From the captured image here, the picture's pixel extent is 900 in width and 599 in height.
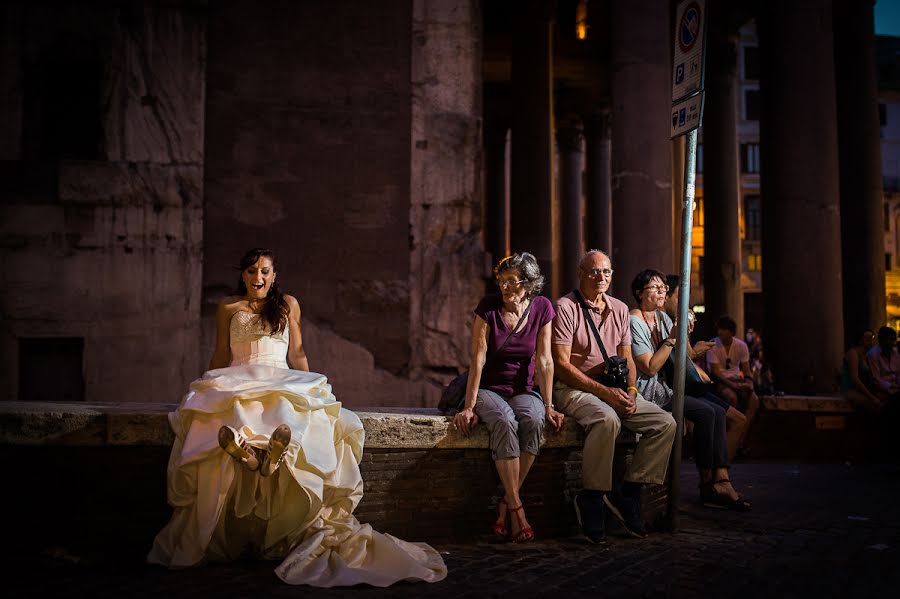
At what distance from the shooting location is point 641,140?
9.94 meters

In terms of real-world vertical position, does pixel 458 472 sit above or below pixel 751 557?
above

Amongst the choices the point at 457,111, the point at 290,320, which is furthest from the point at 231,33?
the point at 290,320

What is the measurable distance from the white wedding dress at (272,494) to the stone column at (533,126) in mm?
14026

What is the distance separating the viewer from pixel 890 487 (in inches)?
286

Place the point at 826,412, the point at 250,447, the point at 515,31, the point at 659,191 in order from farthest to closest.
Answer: the point at 515,31
the point at 659,191
the point at 826,412
the point at 250,447

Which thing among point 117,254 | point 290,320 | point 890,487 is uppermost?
point 117,254

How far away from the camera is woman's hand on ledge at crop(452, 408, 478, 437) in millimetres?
4910

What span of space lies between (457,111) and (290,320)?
3.95m

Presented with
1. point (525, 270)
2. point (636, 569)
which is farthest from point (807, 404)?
point (636, 569)

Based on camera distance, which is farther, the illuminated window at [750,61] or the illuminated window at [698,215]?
the illuminated window at [750,61]

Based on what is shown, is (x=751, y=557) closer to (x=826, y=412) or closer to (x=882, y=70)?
(x=826, y=412)

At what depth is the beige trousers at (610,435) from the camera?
16.5 feet

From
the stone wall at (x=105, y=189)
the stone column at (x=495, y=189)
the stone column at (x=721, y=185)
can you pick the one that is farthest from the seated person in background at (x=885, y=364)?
the stone column at (x=495, y=189)

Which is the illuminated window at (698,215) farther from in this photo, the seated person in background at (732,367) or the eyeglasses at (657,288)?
the eyeglasses at (657,288)
